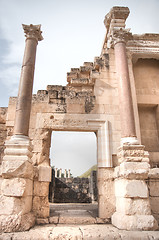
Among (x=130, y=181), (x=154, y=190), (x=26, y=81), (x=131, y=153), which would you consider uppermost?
(x=26, y=81)

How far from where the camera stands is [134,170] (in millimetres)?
5113

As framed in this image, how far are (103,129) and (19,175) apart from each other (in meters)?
3.22

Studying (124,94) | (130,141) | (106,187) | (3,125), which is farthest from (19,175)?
(124,94)

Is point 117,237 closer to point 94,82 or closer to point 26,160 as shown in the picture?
point 26,160

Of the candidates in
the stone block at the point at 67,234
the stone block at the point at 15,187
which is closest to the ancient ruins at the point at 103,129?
the stone block at the point at 15,187

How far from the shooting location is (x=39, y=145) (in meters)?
6.41

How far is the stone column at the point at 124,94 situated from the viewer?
19.5 feet

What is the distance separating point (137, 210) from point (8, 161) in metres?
3.65

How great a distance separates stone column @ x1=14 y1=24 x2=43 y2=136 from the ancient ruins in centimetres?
3

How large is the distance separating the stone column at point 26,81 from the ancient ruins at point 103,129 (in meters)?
0.03

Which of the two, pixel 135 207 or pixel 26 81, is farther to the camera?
pixel 26 81

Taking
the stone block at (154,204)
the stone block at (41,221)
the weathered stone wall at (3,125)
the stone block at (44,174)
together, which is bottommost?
the stone block at (41,221)

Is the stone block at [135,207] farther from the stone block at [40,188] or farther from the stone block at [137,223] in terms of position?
the stone block at [40,188]

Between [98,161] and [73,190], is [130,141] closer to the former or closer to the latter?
[98,161]
